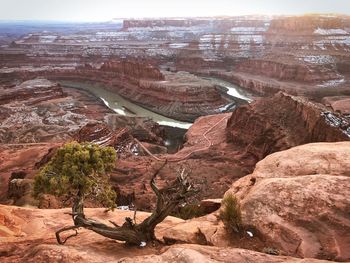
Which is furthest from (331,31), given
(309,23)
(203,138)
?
(203,138)

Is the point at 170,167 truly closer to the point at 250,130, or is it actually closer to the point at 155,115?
the point at 250,130

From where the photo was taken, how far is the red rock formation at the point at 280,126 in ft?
124

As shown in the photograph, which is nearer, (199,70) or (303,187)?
(303,187)

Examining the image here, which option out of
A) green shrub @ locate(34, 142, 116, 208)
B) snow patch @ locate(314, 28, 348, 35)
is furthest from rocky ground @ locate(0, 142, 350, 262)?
snow patch @ locate(314, 28, 348, 35)

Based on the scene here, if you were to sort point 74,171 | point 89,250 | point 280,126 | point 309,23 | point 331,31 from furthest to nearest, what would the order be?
point 309,23
point 331,31
point 280,126
point 74,171
point 89,250

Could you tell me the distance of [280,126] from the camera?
43.8m

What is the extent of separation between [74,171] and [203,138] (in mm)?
40242

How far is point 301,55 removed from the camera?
111312 mm

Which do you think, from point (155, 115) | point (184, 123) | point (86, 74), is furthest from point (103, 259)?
point (86, 74)

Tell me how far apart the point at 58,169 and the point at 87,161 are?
3.99 feet

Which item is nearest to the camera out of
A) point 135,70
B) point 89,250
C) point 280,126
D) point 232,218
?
point 89,250

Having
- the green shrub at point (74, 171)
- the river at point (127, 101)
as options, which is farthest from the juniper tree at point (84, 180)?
the river at point (127, 101)

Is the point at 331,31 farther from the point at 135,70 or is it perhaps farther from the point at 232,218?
the point at 232,218

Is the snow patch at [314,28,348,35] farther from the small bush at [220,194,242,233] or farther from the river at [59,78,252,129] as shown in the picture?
the small bush at [220,194,242,233]
